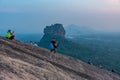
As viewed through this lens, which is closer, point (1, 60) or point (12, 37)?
point (1, 60)

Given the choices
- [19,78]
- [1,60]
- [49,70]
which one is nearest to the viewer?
[19,78]

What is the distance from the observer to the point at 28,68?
28094mm

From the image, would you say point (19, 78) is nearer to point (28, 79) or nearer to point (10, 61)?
point (28, 79)

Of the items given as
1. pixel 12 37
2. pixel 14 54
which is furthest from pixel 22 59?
pixel 12 37

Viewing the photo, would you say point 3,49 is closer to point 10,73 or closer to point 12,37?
point 10,73

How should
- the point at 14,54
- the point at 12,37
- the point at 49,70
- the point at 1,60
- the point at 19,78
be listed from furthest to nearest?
the point at 12,37, the point at 14,54, the point at 49,70, the point at 1,60, the point at 19,78

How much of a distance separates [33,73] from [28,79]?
1752 millimetres

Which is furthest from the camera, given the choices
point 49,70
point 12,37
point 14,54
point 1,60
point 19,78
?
point 12,37

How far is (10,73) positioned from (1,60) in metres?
1.99

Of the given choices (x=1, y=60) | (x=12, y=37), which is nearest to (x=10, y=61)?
(x=1, y=60)

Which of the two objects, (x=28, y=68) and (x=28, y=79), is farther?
(x=28, y=68)

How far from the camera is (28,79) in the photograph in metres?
25.9

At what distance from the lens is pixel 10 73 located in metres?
25.6

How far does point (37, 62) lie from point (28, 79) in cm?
655
